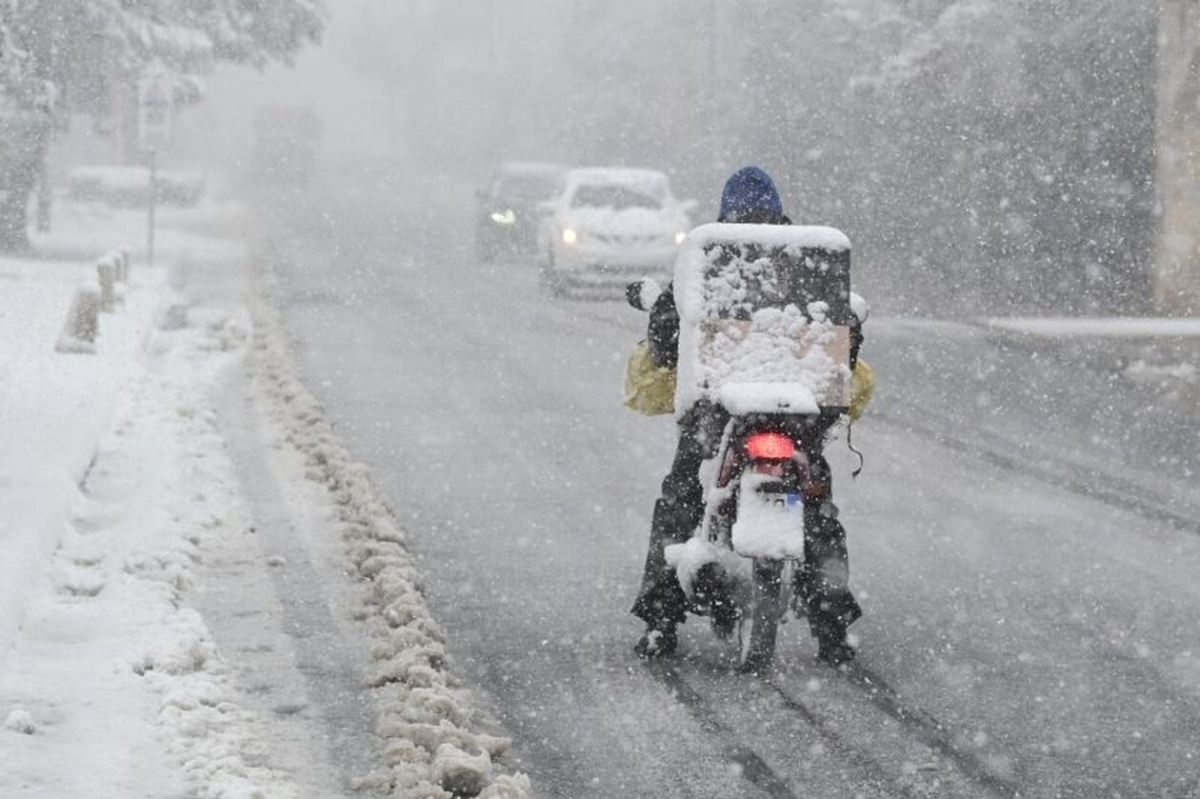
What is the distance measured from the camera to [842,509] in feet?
34.1

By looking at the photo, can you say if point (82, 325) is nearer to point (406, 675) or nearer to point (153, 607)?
point (153, 607)

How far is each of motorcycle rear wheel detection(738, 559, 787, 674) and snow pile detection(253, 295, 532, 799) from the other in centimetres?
99

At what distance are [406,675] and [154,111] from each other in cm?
2300

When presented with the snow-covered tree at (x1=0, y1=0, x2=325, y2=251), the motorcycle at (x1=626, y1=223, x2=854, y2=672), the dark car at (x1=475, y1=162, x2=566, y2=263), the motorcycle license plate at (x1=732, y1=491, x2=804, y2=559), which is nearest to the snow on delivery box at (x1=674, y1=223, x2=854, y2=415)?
the motorcycle at (x1=626, y1=223, x2=854, y2=672)

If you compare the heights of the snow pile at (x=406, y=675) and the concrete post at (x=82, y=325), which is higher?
the concrete post at (x=82, y=325)

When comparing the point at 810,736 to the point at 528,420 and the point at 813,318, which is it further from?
the point at 528,420

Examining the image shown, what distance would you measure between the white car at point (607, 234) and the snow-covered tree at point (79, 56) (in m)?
7.37

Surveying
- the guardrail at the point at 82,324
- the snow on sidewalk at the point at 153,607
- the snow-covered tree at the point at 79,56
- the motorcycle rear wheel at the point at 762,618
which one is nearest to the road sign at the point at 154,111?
the snow-covered tree at the point at 79,56

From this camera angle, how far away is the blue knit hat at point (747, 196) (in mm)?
6891

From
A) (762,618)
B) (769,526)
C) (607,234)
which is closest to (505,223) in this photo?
(607,234)

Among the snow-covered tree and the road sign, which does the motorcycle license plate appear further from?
the road sign

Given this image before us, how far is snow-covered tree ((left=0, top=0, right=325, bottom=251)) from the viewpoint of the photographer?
30109 mm

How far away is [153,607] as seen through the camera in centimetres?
726

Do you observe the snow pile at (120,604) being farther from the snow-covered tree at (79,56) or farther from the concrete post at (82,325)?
the snow-covered tree at (79,56)
